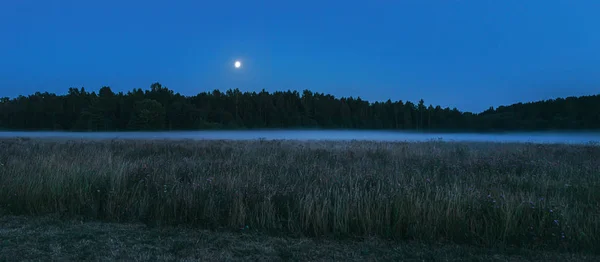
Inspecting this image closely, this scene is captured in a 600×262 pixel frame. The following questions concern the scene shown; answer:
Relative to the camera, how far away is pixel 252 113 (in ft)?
318

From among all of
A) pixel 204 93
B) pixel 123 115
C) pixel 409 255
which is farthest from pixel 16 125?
pixel 409 255

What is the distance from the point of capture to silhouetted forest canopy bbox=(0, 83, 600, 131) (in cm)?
8225

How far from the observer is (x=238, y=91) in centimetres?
10594

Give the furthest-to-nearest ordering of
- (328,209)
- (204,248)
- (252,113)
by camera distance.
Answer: (252,113), (328,209), (204,248)

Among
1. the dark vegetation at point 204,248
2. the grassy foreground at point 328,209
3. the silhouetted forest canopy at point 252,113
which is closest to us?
the dark vegetation at point 204,248

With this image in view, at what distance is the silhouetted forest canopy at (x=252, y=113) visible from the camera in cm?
8225

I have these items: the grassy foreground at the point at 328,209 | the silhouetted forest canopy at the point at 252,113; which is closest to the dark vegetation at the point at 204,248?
the grassy foreground at the point at 328,209

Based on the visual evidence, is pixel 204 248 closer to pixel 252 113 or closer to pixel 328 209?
pixel 328 209

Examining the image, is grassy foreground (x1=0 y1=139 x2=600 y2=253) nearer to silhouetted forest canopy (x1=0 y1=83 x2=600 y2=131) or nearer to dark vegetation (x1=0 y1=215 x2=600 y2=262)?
dark vegetation (x1=0 y1=215 x2=600 y2=262)

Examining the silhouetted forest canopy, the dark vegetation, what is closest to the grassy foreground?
the dark vegetation

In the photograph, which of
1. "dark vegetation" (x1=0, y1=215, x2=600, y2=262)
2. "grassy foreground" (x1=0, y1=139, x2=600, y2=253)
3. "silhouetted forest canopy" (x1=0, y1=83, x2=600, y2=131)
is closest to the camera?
"dark vegetation" (x1=0, y1=215, x2=600, y2=262)

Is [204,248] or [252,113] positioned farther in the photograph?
[252,113]

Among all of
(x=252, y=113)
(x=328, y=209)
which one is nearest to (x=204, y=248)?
(x=328, y=209)

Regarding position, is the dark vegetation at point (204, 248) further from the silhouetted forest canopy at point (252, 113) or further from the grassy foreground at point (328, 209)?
the silhouetted forest canopy at point (252, 113)
